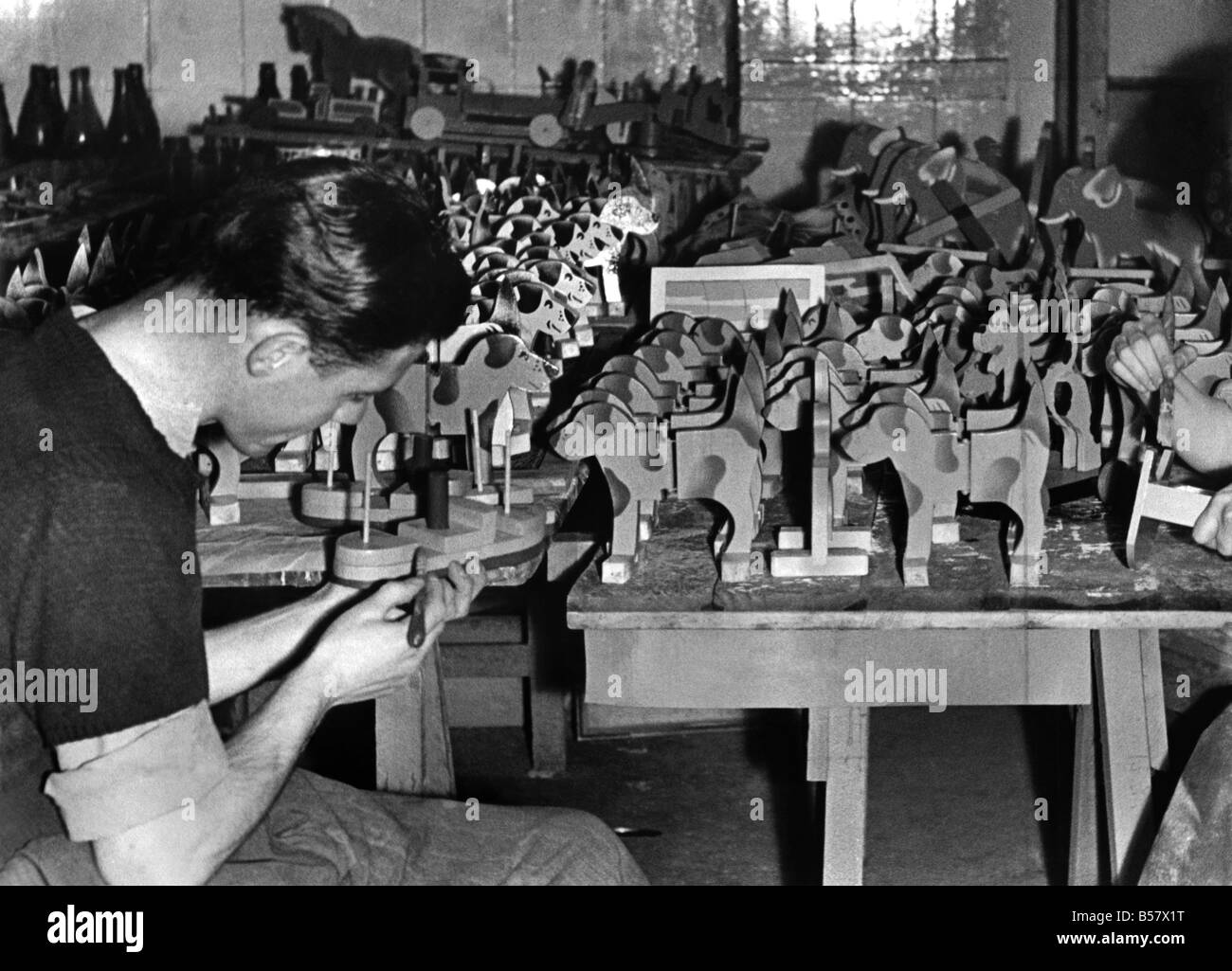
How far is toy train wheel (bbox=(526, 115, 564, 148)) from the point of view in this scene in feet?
21.7

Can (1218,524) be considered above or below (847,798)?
above

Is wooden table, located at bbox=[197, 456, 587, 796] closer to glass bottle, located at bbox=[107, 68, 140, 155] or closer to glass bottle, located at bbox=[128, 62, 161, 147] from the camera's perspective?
glass bottle, located at bbox=[107, 68, 140, 155]

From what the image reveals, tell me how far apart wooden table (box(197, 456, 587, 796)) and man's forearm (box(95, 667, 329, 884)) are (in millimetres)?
703

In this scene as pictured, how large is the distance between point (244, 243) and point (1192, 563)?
1703 mm

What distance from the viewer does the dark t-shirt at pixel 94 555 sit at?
162 cm

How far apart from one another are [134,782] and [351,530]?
123 centimetres

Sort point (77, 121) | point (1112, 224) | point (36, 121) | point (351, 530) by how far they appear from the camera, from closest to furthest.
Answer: point (351, 530) < point (1112, 224) < point (36, 121) < point (77, 121)

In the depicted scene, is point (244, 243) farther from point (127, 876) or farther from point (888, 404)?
point (888, 404)

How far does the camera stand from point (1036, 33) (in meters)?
7.70

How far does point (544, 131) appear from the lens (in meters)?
6.63

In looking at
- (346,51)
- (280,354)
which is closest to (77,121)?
(346,51)

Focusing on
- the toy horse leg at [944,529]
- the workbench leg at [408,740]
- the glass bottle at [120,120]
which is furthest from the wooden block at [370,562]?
the glass bottle at [120,120]

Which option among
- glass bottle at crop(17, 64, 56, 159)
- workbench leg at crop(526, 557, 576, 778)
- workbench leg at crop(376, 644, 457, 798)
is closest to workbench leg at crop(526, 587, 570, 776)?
workbench leg at crop(526, 557, 576, 778)

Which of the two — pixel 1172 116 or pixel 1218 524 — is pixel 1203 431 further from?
pixel 1172 116
